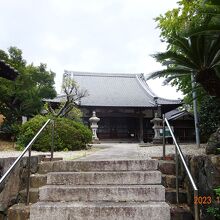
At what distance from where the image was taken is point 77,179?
4.09 m

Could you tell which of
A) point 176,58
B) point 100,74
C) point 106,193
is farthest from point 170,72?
point 100,74

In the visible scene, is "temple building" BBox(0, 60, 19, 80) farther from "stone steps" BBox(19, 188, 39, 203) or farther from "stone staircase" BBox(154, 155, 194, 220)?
"stone staircase" BBox(154, 155, 194, 220)

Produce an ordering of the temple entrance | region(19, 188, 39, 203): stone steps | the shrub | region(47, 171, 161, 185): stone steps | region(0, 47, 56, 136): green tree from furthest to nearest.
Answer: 1. the temple entrance
2. region(0, 47, 56, 136): green tree
3. the shrub
4. region(47, 171, 161, 185): stone steps
5. region(19, 188, 39, 203): stone steps

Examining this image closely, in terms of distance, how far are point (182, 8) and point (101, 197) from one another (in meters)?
5.73

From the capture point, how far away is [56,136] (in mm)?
9719

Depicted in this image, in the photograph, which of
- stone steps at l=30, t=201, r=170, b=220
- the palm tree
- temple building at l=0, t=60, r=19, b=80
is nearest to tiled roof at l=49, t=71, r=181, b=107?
temple building at l=0, t=60, r=19, b=80

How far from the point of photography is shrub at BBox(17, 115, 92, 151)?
30.3 feet

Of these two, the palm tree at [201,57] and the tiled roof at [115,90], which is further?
the tiled roof at [115,90]

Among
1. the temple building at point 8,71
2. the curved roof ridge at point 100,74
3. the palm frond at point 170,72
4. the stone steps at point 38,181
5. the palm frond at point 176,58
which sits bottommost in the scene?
the stone steps at point 38,181

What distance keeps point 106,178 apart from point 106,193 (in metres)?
0.34

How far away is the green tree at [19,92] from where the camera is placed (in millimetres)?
13914

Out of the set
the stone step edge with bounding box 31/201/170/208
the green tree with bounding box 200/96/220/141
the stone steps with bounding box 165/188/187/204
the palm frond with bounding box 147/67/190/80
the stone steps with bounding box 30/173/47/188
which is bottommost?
the stone step edge with bounding box 31/201/170/208

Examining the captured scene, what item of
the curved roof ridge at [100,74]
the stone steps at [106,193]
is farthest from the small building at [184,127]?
the stone steps at [106,193]

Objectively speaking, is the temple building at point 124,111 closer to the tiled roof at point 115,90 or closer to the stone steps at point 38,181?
the tiled roof at point 115,90
